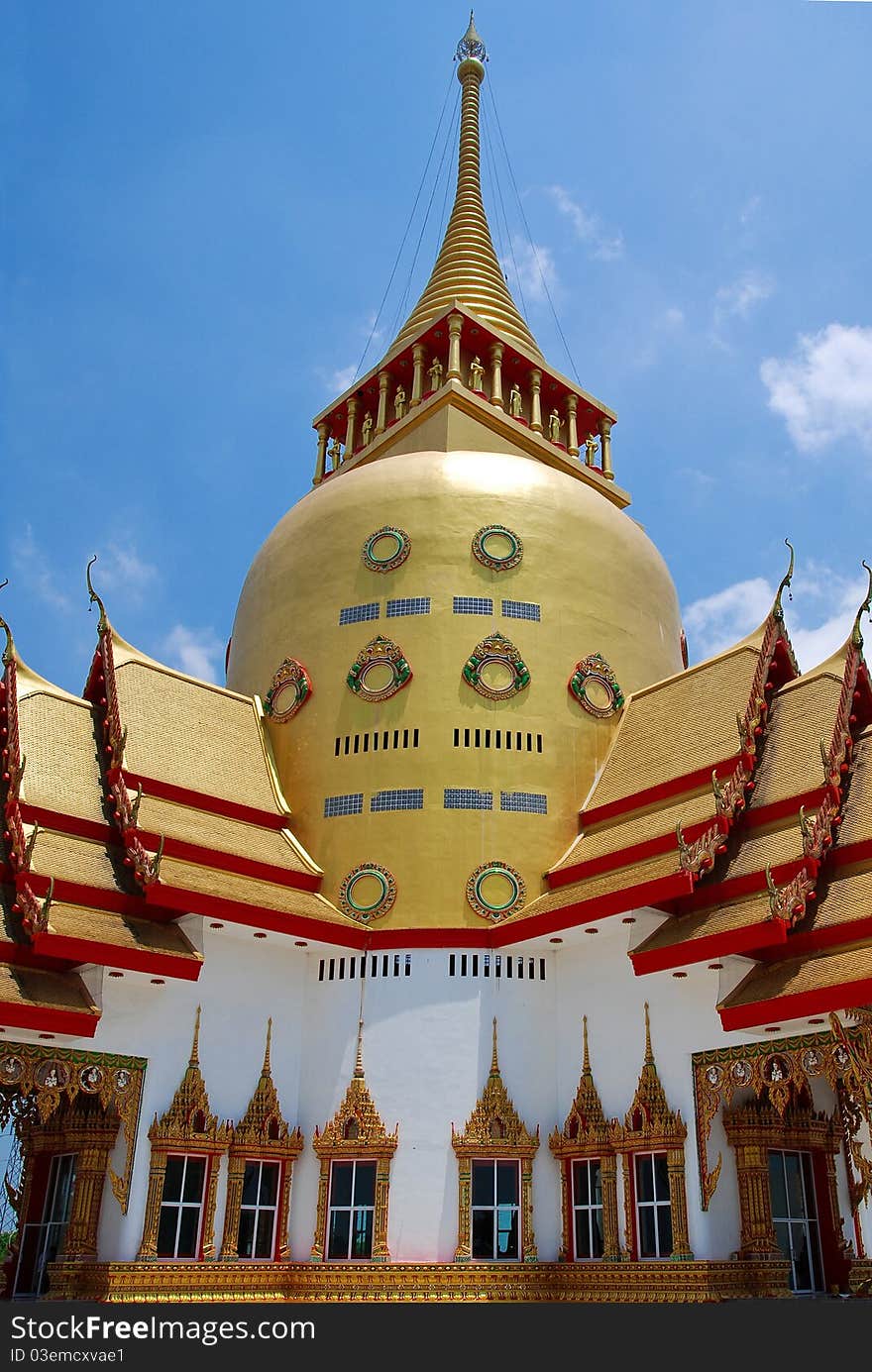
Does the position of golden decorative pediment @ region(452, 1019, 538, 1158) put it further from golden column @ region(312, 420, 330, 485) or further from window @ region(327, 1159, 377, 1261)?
golden column @ region(312, 420, 330, 485)

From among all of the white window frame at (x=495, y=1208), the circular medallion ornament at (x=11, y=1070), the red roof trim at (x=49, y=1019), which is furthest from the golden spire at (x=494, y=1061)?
the circular medallion ornament at (x=11, y=1070)

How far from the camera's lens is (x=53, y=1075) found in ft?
50.0

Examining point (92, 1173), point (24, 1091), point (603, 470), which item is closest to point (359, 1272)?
point (92, 1173)

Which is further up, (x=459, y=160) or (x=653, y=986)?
(x=459, y=160)

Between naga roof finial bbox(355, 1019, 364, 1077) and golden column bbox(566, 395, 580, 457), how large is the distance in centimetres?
1532

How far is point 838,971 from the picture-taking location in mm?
13938

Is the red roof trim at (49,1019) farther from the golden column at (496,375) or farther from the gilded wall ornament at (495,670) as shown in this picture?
the golden column at (496,375)

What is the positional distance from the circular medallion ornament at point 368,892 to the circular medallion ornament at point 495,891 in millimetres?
1303

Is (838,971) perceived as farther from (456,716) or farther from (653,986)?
(456,716)

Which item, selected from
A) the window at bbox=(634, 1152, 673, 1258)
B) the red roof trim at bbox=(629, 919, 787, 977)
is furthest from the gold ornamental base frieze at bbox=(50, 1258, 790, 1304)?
the red roof trim at bbox=(629, 919, 787, 977)

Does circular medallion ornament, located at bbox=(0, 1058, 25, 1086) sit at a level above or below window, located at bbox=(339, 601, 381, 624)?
below

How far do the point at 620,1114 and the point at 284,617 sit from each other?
36.5 feet

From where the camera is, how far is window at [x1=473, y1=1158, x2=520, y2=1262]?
16562mm

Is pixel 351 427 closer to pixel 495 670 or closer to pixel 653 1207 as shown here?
pixel 495 670
